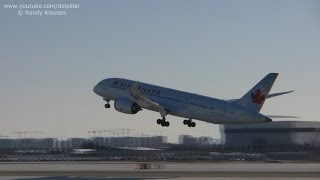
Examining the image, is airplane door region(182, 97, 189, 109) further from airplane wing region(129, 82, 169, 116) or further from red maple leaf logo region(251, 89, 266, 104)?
red maple leaf logo region(251, 89, 266, 104)

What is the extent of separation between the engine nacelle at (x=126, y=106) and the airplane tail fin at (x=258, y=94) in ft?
48.7

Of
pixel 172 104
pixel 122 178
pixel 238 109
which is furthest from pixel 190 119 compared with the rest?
pixel 122 178

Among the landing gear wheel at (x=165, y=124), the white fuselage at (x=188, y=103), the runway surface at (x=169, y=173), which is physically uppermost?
the white fuselage at (x=188, y=103)

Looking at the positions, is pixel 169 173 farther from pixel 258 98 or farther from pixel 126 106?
pixel 258 98

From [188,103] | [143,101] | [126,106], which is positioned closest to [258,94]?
[188,103]

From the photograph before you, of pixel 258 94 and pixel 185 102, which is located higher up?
pixel 258 94

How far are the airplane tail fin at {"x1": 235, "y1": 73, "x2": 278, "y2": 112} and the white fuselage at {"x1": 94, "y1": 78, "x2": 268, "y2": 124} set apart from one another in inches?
113

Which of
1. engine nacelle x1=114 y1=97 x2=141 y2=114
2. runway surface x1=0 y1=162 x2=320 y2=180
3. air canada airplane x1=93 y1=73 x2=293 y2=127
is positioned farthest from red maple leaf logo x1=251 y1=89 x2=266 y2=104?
engine nacelle x1=114 y1=97 x2=141 y2=114

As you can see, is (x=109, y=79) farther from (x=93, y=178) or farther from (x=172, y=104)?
Answer: (x=93, y=178)

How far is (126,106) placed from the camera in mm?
97812

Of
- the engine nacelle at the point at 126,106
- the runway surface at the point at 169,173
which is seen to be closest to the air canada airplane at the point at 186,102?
the engine nacelle at the point at 126,106

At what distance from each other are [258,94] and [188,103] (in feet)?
32.8

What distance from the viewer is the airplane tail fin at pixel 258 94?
98.2m

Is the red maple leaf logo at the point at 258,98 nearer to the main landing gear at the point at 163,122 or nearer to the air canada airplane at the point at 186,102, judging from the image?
the air canada airplane at the point at 186,102
